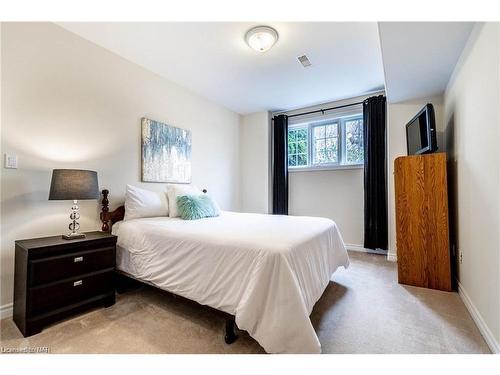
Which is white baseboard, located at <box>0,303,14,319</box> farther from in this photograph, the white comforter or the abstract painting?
the abstract painting

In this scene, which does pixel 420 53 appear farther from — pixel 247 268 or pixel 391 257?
Result: pixel 391 257

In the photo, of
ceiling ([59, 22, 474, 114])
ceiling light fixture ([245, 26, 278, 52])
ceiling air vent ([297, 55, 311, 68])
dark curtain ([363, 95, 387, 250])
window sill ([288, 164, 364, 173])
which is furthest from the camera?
window sill ([288, 164, 364, 173])

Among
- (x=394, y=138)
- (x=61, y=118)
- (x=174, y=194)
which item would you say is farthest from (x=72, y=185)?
(x=394, y=138)

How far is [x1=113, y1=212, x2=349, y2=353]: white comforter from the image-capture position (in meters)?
1.31

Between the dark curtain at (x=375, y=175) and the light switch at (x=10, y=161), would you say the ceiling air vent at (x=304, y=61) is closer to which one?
the dark curtain at (x=375, y=175)

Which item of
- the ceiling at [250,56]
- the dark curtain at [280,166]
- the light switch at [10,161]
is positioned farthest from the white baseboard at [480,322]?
the light switch at [10,161]

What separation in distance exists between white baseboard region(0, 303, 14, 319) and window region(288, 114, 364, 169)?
399 cm

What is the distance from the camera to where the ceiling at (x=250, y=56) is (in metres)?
2.20

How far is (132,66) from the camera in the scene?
279cm

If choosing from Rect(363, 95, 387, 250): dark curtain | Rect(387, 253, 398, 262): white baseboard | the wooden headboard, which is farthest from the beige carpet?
Rect(363, 95, 387, 250): dark curtain

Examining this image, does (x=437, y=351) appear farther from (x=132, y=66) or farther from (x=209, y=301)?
(x=132, y=66)

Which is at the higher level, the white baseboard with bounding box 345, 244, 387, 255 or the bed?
the bed

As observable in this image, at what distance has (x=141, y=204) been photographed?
2.52 metres

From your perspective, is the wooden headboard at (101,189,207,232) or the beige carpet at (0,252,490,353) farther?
the wooden headboard at (101,189,207,232)
